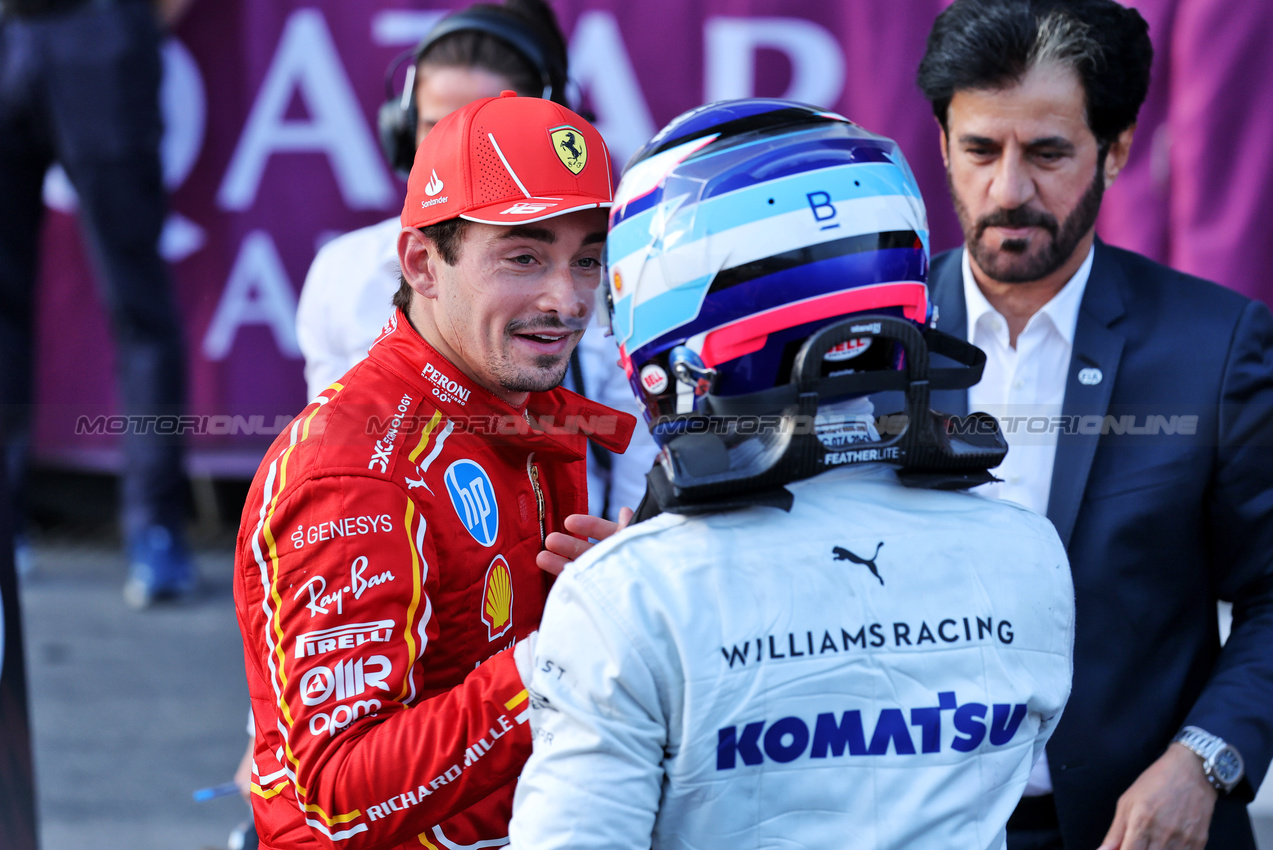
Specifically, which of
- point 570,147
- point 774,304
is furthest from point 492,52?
point 774,304

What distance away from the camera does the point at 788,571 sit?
1.14 metres

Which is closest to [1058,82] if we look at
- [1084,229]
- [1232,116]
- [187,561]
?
[1084,229]

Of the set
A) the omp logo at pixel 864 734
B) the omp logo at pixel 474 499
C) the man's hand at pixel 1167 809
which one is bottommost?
the man's hand at pixel 1167 809

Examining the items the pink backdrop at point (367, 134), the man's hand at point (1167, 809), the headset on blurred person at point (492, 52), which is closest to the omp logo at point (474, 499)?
the man's hand at point (1167, 809)

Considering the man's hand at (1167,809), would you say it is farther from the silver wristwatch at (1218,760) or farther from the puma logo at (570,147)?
the puma logo at (570,147)

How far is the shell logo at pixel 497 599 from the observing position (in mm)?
1551

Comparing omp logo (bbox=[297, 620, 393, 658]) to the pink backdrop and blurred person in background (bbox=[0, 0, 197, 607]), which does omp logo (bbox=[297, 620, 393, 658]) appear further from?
the pink backdrop

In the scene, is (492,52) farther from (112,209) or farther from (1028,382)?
(112,209)

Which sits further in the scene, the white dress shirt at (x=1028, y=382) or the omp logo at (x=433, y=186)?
the white dress shirt at (x=1028, y=382)

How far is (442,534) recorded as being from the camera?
4.94 ft

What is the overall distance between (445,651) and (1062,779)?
109 cm

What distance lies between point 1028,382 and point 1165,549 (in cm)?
40
